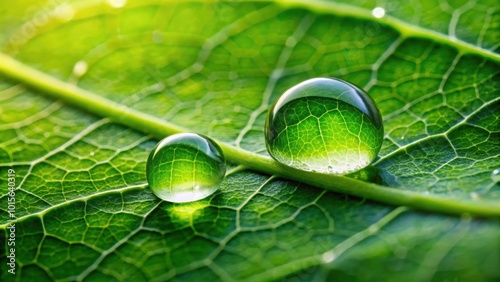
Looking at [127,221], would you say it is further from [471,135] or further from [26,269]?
[471,135]

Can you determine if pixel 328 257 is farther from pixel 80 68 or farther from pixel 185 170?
pixel 80 68

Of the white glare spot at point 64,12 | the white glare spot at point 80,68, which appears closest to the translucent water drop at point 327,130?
the white glare spot at point 80,68

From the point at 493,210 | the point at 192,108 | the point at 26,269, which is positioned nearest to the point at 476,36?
the point at 493,210

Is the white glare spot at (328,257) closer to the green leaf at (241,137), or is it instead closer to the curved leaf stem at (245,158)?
the green leaf at (241,137)

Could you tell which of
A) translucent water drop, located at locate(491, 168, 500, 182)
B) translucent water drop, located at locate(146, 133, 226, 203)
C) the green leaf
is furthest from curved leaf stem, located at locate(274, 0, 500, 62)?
translucent water drop, located at locate(146, 133, 226, 203)

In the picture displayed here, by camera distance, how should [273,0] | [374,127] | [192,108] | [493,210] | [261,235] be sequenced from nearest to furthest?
[493,210] < [261,235] < [374,127] < [192,108] < [273,0]

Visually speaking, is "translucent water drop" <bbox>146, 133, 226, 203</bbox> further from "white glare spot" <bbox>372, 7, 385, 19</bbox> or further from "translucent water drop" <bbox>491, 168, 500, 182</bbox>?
"white glare spot" <bbox>372, 7, 385, 19</bbox>
